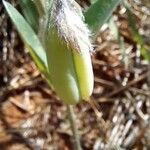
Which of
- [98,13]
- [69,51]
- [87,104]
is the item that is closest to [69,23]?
[69,51]

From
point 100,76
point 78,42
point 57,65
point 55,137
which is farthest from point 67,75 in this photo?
point 100,76

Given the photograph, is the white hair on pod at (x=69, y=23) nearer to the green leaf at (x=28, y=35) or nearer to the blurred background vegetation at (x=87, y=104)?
the green leaf at (x=28, y=35)

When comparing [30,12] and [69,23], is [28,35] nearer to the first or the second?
[30,12]

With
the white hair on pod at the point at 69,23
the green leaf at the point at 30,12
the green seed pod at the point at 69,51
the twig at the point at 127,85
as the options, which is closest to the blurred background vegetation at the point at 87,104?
the twig at the point at 127,85

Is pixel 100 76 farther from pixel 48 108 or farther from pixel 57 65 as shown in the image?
pixel 57 65

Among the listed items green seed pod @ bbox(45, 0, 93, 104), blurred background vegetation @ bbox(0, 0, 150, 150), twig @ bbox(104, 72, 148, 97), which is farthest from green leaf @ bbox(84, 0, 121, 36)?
twig @ bbox(104, 72, 148, 97)

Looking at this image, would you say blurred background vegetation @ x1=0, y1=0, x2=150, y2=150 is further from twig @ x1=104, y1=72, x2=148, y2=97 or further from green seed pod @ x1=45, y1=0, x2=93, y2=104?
green seed pod @ x1=45, y1=0, x2=93, y2=104

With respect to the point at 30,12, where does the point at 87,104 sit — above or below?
below
